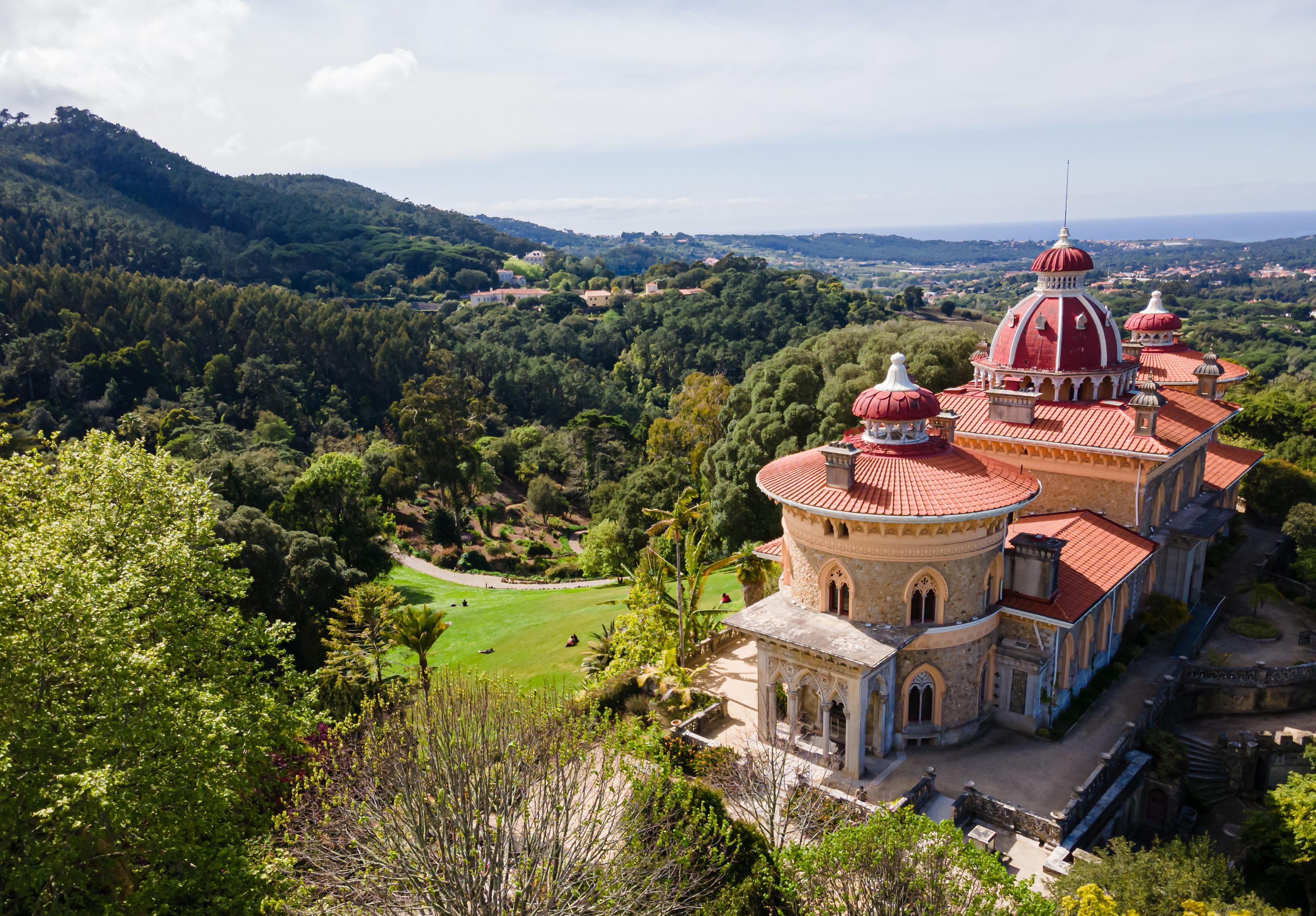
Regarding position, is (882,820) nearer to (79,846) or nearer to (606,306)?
(79,846)

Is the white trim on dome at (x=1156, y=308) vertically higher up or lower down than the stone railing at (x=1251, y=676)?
higher up

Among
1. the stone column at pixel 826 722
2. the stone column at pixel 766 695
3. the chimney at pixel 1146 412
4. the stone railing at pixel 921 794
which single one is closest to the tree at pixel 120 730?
the stone column at pixel 766 695

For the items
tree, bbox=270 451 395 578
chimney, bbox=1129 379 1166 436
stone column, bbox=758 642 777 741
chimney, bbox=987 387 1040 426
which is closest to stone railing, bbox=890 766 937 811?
stone column, bbox=758 642 777 741

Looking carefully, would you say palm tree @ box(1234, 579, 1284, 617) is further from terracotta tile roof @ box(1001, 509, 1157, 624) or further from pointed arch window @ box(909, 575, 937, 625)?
pointed arch window @ box(909, 575, 937, 625)

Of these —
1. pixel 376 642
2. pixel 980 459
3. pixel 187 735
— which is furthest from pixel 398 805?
pixel 980 459

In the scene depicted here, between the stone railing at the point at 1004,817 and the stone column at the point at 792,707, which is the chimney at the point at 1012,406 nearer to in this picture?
the stone column at the point at 792,707

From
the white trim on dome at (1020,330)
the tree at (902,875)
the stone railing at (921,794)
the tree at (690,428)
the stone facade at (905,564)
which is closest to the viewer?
the tree at (902,875)

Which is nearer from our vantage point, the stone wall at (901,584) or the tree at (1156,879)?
the tree at (1156,879)

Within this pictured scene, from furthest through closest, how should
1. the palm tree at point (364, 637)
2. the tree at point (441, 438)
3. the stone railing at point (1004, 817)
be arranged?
the tree at point (441, 438)
the palm tree at point (364, 637)
the stone railing at point (1004, 817)
